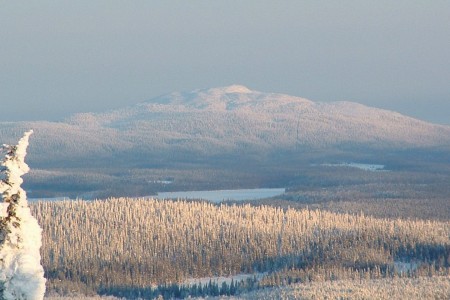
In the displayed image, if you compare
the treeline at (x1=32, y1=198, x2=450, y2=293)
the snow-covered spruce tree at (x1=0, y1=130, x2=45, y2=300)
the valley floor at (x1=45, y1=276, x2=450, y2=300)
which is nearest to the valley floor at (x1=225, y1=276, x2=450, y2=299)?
the valley floor at (x1=45, y1=276, x2=450, y2=300)

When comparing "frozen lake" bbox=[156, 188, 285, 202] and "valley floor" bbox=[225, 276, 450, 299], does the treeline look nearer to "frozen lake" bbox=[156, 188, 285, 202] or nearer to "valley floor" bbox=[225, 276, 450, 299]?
"valley floor" bbox=[225, 276, 450, 299]

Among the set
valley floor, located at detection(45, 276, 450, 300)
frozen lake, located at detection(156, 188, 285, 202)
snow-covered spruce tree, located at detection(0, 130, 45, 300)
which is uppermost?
frozen lake, located at detection(156, 188, 285, 202)

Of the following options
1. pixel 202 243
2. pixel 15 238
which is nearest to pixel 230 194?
pixel 202 243

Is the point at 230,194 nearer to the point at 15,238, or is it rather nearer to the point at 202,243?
the point at 202,243

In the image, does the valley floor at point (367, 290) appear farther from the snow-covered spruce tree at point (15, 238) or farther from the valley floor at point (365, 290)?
the snow-covered spruce tree at point (15, 238)

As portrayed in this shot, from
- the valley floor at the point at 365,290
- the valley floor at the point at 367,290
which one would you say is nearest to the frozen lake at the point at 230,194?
the valley floor at the point at 365,290

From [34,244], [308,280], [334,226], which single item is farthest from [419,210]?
[34,244]
